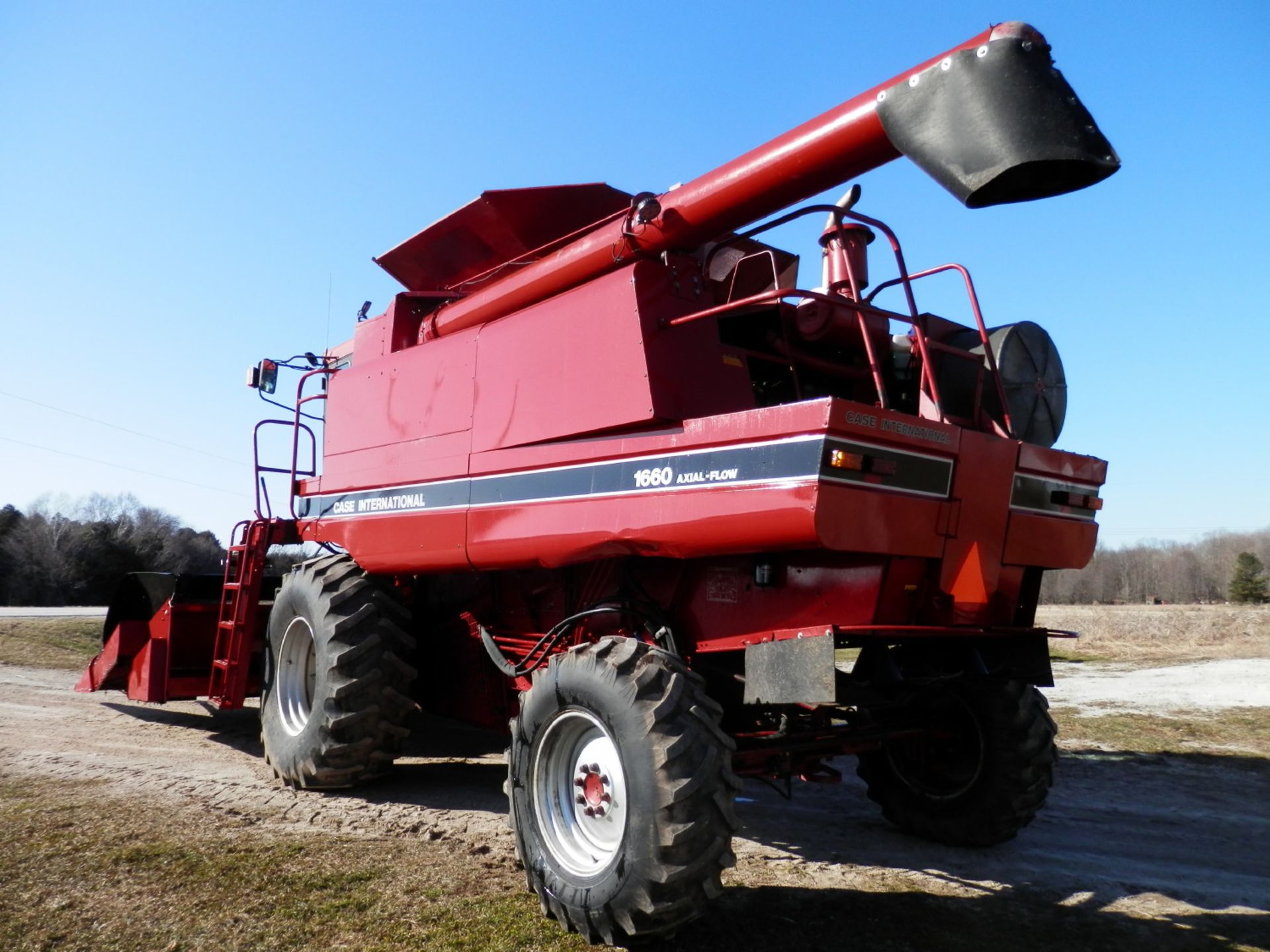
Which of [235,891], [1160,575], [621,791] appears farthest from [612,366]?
[1160,575]

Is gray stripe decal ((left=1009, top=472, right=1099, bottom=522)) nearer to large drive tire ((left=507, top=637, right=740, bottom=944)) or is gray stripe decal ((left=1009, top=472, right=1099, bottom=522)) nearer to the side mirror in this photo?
large drive tire ((left=507, top=637, right=740, bottom=944))

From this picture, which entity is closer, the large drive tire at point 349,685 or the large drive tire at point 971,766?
the large drive tire at point 971,766

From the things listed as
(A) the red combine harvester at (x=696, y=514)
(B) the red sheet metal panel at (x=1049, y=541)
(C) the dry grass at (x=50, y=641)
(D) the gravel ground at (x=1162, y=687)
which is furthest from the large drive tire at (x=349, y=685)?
(C) the dry grass at (x=50, y=641)

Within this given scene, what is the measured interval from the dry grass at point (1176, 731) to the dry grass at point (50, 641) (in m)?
13.5

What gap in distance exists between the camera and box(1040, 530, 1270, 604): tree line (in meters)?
76.9

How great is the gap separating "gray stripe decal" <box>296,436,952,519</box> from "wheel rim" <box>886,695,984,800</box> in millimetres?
2143

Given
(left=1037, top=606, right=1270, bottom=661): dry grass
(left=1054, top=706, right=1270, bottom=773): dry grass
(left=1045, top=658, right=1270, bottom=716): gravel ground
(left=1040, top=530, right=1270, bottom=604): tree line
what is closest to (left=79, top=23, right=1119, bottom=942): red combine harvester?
(left=1054, top=706, right=1270, bottom=773): dry grass

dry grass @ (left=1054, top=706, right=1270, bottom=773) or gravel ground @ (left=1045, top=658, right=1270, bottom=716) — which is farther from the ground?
gravel ground @ (left=1045, top=658, right=1270, bottom=716)

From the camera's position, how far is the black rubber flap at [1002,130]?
10.6 feet

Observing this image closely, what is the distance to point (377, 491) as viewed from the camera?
20.5 ft

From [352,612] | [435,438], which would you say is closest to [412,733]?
[352,612]

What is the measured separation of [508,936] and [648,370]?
2604mm

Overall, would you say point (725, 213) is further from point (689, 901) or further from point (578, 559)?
point (689, 901)

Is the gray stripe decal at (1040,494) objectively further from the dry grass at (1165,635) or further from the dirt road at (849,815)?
the dry grass at (1165,635)
